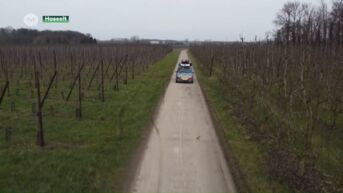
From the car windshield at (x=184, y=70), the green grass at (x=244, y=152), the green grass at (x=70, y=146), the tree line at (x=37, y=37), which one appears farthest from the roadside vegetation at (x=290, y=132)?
the tree line at (x=37, y=37)

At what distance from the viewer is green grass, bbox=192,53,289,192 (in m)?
6.60

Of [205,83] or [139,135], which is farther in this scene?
[205,83]

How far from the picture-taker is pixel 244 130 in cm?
1077

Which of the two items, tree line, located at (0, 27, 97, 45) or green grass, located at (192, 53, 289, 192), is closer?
green grass, located at (192, 53, 289, 192)

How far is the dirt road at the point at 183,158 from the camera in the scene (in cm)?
674

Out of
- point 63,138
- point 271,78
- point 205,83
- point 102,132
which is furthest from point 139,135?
point 205,83

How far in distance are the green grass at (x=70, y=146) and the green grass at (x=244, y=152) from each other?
8.10ft

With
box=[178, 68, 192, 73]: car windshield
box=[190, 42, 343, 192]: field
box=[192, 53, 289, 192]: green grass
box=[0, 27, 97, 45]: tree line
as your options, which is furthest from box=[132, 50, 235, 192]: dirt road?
box=[0, 27, 97, 45]: tree line

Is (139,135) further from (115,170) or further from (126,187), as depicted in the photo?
(126,187)

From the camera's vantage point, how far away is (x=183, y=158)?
27.2 feet

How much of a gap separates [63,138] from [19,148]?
4.08ft

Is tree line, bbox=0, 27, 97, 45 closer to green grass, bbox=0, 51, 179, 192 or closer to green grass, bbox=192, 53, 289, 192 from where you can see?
green grass, bbox=0, 51, 179, 192

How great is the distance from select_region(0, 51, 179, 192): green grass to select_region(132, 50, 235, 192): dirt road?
1.66 feet

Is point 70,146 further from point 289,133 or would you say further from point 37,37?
point 37,37
